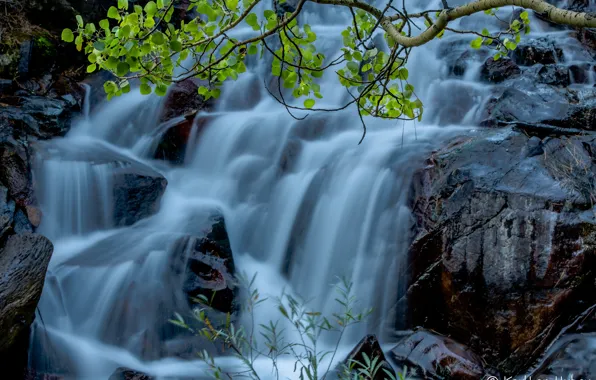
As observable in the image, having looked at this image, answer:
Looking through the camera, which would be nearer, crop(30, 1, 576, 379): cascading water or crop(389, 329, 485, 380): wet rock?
crop(389, 329, 485, 380): wet rock

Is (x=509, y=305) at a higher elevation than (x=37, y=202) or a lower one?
lower

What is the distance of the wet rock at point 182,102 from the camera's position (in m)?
8.52

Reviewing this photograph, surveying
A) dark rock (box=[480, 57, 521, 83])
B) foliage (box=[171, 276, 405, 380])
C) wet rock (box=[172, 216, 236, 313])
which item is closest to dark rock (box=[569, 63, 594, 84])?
dark rock (box=[480, 57, 521, 83])

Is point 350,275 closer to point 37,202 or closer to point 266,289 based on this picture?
point 266,289

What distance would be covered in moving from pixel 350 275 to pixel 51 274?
3.11 metres

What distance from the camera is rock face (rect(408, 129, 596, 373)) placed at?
4637 millimetres

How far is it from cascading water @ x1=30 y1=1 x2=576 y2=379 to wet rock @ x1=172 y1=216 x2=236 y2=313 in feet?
0.56

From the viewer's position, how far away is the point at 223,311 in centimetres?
550

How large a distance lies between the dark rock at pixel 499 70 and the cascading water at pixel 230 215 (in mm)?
278

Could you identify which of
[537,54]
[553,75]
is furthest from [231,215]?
[537,54]

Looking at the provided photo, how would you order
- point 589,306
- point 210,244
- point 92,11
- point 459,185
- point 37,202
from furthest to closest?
point 92,11, point 37,202, point 210,244, point 459,185, point 589,306

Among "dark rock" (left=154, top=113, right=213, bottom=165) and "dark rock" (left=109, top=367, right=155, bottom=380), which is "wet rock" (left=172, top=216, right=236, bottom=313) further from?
"dark rock" (left=154, top=113, right=213, bottom=165)

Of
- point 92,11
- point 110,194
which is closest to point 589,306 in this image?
point 110,194

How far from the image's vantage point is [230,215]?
6.95m
